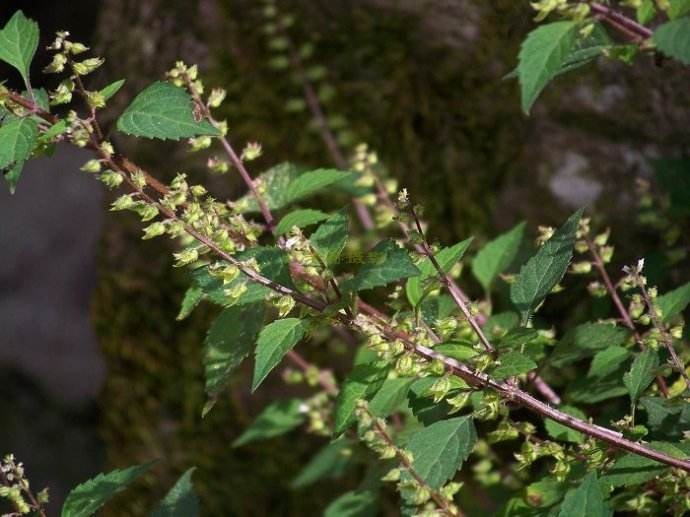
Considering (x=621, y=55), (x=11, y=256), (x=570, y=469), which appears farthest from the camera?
(x=11, y=256)

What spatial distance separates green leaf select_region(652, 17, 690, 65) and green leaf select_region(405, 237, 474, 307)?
394mm

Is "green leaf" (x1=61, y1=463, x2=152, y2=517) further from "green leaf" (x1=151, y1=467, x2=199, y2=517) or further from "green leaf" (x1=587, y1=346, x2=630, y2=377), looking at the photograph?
"green leaf" (x1=587, y1=346, x2=630, y2=377)

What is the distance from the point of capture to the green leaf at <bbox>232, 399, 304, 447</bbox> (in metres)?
2.31

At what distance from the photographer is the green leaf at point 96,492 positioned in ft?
5.00

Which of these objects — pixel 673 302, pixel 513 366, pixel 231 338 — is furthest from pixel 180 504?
pixel 673 302

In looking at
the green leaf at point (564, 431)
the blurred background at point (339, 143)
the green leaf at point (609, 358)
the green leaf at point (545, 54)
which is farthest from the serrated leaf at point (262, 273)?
the blurred background at point (339, 143)

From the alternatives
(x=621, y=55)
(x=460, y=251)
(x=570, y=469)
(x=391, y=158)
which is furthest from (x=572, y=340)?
(x=391, y=158)

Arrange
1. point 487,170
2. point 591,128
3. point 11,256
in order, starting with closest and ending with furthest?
point 591,128
point 487,170
point 11,256

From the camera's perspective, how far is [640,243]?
232cm

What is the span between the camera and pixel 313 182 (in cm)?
167

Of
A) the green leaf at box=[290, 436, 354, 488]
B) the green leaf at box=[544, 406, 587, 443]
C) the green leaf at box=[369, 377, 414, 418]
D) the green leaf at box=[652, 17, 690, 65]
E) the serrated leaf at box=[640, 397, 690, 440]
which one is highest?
the green leaf at box=[652, 17, 690, 65]

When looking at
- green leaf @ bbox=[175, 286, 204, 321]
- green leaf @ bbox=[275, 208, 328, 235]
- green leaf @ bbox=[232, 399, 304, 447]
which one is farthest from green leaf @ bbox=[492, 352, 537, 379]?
green leaf @ bbox=[232, 399, 304, 447]

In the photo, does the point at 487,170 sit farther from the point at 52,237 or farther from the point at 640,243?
the point at 52,237

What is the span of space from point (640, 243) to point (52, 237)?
327cm
